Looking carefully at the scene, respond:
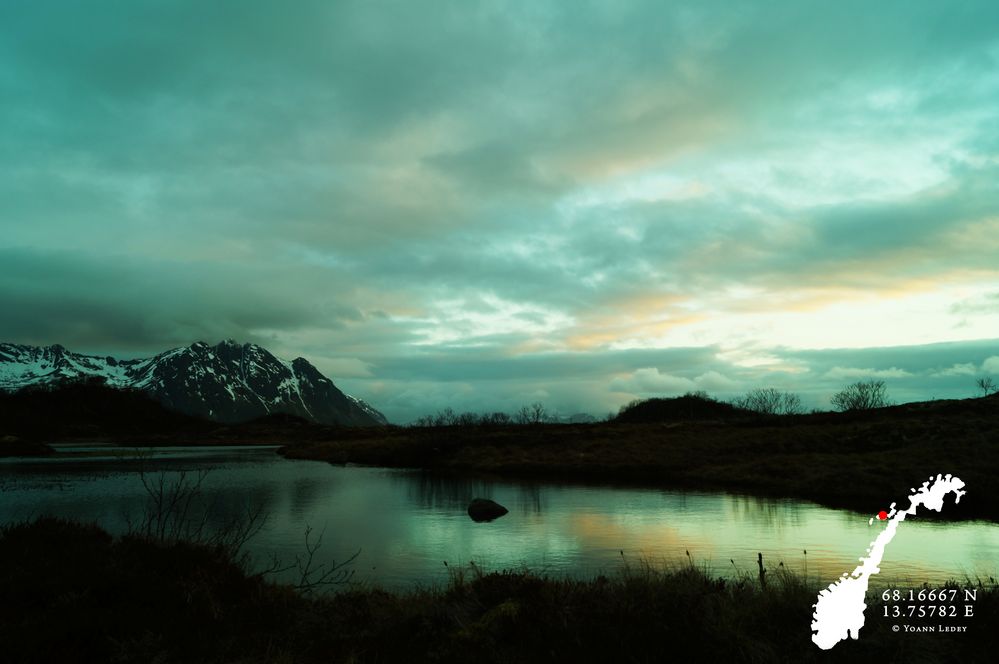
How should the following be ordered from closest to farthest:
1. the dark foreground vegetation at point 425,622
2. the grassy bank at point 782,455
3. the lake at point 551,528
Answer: the dark foreground vegetation at point 425,622 → the lake at point 551,528 → the grassy bank at point 782,455

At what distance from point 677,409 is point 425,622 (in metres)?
170

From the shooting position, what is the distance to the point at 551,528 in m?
30.5

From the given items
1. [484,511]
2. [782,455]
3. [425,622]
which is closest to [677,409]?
[782,455]

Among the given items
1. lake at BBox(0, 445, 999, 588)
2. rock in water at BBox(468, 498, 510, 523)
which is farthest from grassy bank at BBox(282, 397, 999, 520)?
rock in water at BBox(468, 498, 510, 523)

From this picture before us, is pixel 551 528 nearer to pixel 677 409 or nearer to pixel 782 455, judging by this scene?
pixel 782 455

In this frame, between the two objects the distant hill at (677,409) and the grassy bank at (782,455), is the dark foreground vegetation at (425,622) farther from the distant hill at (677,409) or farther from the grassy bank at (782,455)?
the distant hill at (677,409)

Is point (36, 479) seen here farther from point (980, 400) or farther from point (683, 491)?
point (980, 400)

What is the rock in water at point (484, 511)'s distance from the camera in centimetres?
3409

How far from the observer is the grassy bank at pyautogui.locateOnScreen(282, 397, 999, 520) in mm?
41688

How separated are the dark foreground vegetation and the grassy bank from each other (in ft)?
97.5

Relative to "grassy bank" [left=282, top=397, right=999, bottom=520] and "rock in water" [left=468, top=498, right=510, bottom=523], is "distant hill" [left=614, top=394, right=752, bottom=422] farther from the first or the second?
"rock in water" [left=468, top=498, right=510, bottom=523]

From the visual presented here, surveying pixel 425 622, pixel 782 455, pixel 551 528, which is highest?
pixel 425 622

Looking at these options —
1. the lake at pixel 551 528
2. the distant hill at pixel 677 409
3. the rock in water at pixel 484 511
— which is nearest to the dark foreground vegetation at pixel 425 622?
the lake at pixel 551 528

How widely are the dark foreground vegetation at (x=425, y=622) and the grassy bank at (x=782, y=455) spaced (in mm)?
29727
